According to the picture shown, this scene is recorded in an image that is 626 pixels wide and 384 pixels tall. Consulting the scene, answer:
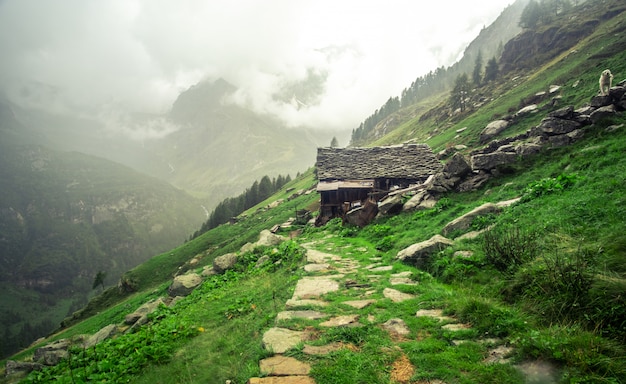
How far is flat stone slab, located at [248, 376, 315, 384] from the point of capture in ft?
16.3

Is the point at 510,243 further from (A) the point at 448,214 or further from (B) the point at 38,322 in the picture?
(B) the point at 38,322

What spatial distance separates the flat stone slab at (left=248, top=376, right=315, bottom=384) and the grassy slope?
0.73 feet

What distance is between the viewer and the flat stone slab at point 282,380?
498cm

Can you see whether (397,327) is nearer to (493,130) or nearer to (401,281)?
(401,281)

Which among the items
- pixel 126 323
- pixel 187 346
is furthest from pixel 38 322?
pixel 187 346

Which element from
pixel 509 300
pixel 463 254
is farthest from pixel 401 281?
pixel 509 300

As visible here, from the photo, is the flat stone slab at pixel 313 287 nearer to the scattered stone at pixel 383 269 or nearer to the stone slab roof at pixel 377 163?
the scattered stone at pixel 383 269

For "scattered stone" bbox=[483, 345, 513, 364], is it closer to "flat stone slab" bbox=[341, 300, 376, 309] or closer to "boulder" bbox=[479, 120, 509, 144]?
"flat stone slab" bbox=[341, 300, 376, 309]

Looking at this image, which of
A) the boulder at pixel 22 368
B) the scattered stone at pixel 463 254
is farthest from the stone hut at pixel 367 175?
the boulder at pixel 22 368

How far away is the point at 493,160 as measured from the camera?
17.5 metres

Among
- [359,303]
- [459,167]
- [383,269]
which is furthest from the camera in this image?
[459,167]

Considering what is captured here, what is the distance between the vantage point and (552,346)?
443 cm

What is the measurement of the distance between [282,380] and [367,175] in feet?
92.0

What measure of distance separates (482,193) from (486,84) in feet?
304
